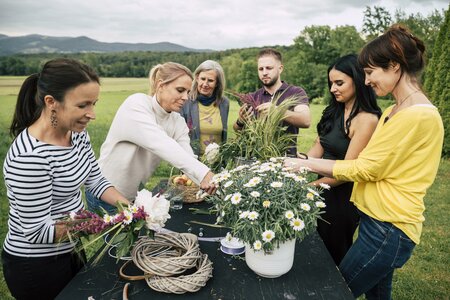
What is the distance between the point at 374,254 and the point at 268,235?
80cm

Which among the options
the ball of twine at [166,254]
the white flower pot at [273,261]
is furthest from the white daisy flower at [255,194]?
the ball of twine at [166,254]

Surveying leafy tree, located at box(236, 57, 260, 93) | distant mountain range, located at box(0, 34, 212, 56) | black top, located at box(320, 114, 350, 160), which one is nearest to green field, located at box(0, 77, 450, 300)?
black top, located at box(320, 114, 350, 160)

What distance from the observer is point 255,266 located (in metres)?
1.70

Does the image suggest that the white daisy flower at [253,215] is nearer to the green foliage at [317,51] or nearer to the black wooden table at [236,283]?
the black wooden table at [236,283]

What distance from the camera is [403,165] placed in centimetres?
188

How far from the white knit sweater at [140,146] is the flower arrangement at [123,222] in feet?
2.42

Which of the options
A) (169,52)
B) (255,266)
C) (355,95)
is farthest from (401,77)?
(169,52)

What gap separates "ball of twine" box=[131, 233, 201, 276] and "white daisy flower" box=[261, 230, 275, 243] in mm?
360

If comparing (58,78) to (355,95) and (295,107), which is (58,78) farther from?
(295,107)

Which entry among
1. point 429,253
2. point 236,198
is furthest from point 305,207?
point 429,253

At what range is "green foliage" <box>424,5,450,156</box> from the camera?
31.4 ft

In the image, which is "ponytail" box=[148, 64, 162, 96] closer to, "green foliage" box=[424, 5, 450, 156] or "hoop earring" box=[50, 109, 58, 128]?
"hoop earring" box=[50, 109, 58, 128]

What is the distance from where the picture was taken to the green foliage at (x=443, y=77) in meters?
9.57

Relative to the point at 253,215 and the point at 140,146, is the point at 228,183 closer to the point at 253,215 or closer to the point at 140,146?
the point at 253,215
